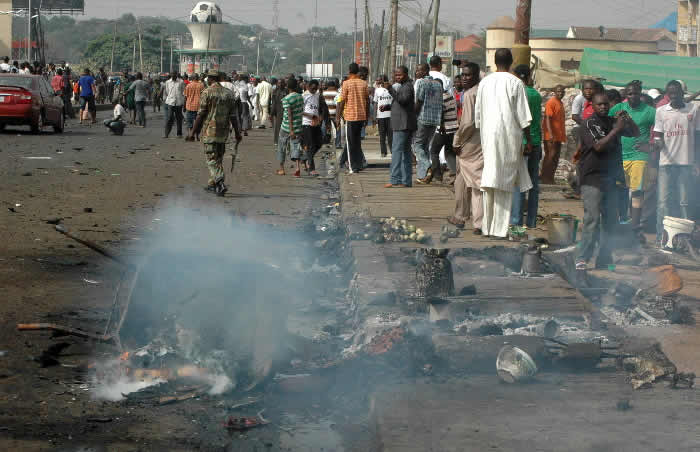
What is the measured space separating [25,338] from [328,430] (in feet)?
7.42

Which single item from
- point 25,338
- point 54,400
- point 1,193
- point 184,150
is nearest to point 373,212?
point 1,193

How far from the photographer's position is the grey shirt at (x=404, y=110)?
536 inches

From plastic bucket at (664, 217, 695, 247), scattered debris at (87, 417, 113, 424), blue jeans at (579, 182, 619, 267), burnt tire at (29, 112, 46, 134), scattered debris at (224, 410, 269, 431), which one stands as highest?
burnt tire at (29, 112, 46, 134)

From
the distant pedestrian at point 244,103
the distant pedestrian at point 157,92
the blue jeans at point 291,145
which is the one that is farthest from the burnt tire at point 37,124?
the distant pedestrian at point 157,92

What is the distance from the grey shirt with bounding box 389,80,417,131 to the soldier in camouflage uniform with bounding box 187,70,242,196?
232 centimetres

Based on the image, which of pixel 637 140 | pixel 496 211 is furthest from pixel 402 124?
pixel 496 211

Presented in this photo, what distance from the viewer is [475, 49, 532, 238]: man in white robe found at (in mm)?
8867

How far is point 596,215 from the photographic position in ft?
25.3

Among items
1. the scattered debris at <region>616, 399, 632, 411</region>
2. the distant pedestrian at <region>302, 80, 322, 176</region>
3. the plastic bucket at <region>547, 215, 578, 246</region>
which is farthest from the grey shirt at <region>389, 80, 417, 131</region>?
the scattered debris at <region>616, 399, 632, 411</region>

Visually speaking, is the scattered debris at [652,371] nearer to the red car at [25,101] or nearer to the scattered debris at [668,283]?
the scattered debris at [668,283]

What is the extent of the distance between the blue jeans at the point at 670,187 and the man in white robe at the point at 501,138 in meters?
1.72

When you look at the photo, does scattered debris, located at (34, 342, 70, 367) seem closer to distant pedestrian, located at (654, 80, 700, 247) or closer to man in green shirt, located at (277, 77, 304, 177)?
distant pedestrian, located at (654, 80, 700, 247)

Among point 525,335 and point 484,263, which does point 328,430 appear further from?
point 484,263

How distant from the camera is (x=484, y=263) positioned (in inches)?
309
